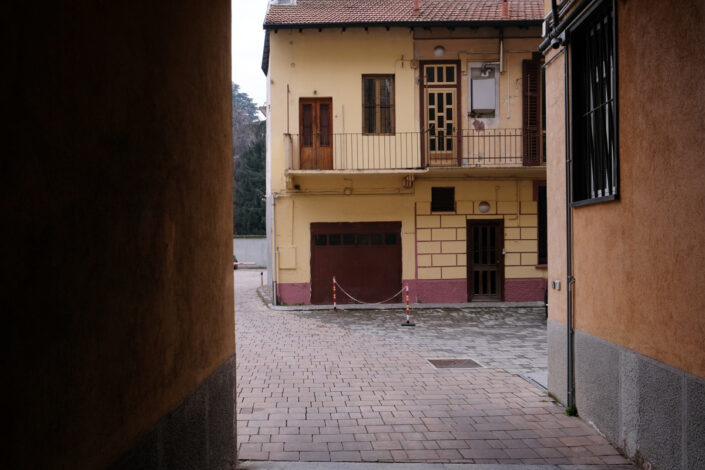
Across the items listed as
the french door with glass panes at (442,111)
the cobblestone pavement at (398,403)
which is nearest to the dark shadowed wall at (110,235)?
the cobblestone pavement at (398,403)

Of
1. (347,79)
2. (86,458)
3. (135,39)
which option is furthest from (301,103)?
(86,458)

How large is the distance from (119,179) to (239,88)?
2911 inches

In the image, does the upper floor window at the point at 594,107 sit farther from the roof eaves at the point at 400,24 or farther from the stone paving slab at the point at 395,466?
the roof eaves at the point at 400,24

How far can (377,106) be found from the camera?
17.6 m

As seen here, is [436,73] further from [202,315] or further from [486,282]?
[202,315]

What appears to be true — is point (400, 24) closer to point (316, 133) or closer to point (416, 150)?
point (416, 150)

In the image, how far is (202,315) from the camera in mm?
4086

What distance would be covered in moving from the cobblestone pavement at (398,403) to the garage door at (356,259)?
16.5 feet

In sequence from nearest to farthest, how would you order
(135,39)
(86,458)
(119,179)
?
(86,458) < (119,179) < (135,39)

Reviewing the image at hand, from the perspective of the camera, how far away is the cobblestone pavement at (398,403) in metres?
5.23

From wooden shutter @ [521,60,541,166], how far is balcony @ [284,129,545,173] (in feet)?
0.10

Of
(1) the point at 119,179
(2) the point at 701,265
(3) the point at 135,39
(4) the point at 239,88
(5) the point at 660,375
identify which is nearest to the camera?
(1) the point at 119,179

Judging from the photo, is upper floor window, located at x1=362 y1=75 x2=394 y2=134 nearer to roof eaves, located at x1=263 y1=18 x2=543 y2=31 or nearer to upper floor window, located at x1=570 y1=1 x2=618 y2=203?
roof eaves, located at x1=263 y1=18 x2=543 y2=31

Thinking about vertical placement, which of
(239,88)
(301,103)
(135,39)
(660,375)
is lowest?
(660,375)
